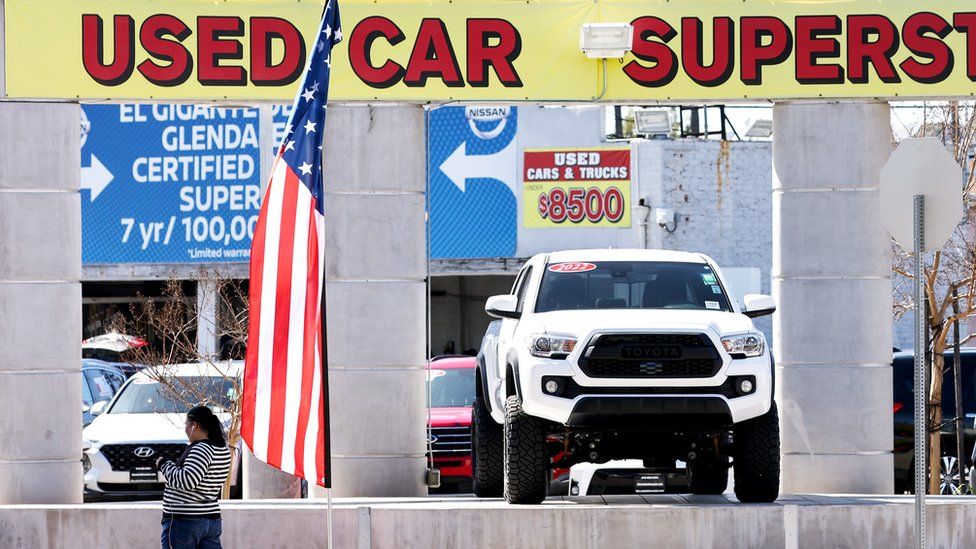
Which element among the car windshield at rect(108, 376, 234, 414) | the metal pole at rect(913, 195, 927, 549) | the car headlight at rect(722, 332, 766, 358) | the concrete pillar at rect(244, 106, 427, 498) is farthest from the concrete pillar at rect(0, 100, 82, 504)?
the metal pole at rect(913, 195, 927, 549)

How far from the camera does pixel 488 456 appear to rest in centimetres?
1255

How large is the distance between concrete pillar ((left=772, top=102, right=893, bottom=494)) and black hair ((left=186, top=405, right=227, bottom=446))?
5775mm

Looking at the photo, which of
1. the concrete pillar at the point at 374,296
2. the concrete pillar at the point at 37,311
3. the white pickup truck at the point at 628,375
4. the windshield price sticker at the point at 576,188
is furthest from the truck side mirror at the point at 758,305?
the windshield price sticker at the point at 576,188

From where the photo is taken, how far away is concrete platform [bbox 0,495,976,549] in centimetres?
1123

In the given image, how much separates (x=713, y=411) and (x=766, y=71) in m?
3.60

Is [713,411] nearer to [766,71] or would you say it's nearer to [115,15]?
[766,71]

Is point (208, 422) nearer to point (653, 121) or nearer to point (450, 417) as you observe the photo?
point (450, 417)

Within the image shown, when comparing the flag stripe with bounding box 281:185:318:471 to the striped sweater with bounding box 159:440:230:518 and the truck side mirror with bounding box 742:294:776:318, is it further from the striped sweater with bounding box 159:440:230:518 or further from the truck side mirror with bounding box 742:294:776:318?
the truck side mirror with bounding box 742:294:776:318

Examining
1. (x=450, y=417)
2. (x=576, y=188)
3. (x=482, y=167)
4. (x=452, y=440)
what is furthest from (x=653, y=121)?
(x=452, y=440)

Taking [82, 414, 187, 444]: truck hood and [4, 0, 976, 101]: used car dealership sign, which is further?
[82, 414, 187, 444]: truck hood

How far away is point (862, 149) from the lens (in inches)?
522

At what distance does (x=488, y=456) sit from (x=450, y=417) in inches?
133

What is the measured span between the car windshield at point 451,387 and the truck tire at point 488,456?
3774 millimetres

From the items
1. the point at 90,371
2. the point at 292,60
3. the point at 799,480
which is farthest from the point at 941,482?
the point at 90,371
